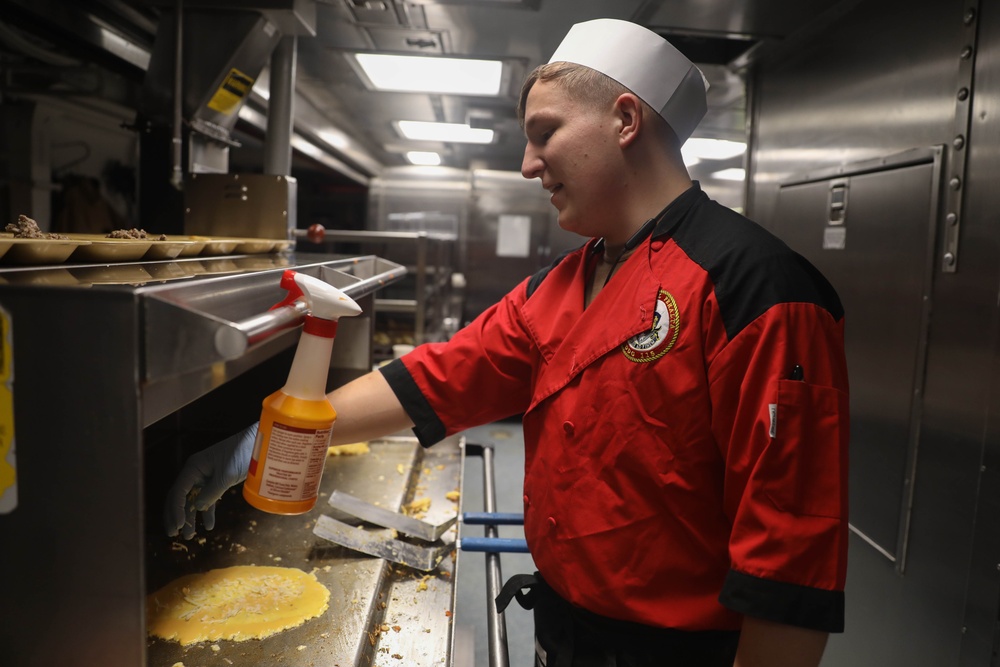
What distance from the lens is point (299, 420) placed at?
0.87 m

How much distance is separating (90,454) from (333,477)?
142 cm

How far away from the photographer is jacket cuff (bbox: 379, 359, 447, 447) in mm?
1396

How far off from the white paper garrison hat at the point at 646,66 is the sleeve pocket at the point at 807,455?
21.6 inches

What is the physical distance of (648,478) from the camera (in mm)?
1049

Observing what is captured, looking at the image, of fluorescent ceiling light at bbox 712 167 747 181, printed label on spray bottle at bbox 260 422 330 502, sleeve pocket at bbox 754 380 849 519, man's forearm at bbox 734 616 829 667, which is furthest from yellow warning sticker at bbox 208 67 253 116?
fluorescent ceiling light at bbox 712 167 747 181

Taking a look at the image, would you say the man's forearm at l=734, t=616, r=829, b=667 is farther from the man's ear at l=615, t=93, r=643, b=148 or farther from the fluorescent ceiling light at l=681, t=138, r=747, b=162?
the fluorescent ceiling light at l=681, t=138, r=747, b=162

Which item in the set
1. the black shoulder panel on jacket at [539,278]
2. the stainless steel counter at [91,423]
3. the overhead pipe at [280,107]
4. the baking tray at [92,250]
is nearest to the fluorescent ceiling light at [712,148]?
the overhead pipe at [280,107]

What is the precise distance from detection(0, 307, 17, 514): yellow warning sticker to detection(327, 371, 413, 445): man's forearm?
693 mm

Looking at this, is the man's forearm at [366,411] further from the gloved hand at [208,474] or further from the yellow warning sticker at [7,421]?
the yellow warning sticker at [7,421]

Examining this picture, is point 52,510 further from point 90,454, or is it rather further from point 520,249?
point 520,249

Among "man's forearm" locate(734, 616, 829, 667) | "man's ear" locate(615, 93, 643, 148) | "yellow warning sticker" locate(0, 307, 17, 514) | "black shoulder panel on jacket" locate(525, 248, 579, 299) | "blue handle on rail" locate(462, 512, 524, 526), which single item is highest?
"man's ear" locate(615, 93, 643, 148)

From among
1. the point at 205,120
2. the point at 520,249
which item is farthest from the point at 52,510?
the point at 520,249

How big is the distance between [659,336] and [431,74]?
3.06 meters

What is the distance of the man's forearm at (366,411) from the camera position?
1.35 metres
